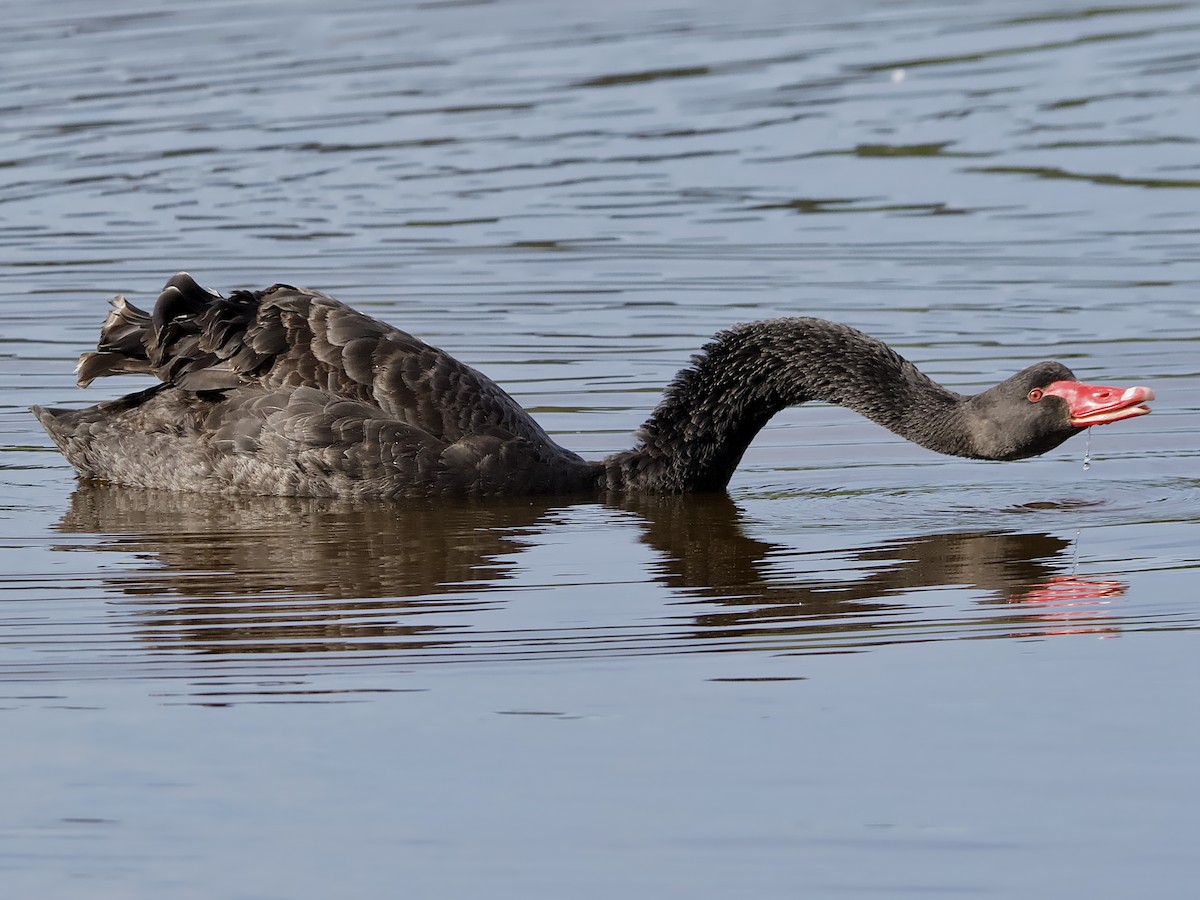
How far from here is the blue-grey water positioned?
6207 mm

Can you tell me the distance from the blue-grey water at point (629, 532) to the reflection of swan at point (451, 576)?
0.12ft

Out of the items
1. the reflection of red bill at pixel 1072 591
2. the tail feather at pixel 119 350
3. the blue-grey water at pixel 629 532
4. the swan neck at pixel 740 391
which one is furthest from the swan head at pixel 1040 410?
the tail feather at pixel 119 350

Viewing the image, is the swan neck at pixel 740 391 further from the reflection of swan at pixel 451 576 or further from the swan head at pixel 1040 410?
the swan head at pixel 1040 410

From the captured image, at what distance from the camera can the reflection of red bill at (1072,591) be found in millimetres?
8789

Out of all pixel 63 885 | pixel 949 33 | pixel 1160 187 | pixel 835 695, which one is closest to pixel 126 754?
pixel 63 885

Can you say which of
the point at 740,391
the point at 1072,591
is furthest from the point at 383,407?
the point at 1072,591

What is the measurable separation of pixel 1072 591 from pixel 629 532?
7.91 ft

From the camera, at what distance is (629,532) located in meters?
10.6

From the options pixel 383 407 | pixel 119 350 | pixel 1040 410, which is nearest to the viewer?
pixel 1040 410

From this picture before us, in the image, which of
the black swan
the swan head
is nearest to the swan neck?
the black swan

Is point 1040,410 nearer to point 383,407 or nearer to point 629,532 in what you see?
point 629,532

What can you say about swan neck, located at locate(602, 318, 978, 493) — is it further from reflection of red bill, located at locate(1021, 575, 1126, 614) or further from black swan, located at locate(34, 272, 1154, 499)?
reflection of red bill, located at locate(1021, 575, 1126, 614)

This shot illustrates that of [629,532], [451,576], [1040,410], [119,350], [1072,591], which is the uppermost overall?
[119,350]

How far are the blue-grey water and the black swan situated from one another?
24cm
